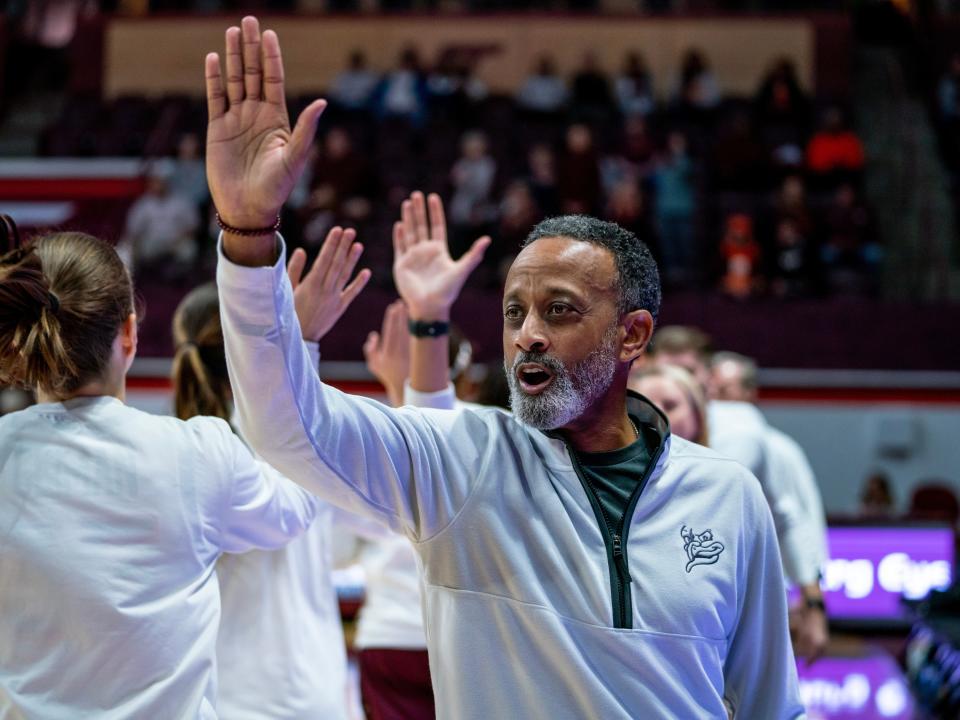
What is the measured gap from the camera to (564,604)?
2174 mm

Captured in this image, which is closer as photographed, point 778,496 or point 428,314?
point 428,314

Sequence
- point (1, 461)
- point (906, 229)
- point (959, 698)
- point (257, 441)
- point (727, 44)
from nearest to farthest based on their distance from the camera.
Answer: point (257, 441), point (1, 461), point (959, 698), point (906, 229), point (727, 44)

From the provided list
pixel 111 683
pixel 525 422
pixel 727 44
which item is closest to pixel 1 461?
pixel 111 683

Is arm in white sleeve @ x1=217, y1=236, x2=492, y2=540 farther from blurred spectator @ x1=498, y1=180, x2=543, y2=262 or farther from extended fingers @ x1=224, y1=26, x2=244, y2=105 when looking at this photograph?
blurred spectator @ x1=498, y1=180, x2=543, y2=262

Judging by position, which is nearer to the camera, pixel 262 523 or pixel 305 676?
pixel 262 523

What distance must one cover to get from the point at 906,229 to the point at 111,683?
39.6 ft

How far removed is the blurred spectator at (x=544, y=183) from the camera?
40.3ft

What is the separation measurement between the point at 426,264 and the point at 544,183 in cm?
958

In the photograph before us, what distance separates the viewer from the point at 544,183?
12.4 m

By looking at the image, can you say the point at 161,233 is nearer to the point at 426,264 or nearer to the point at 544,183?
the point at 544,183

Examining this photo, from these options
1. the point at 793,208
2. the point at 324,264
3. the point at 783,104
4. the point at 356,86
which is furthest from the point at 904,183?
the point at 324,264

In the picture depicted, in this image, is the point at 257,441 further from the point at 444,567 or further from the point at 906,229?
the point at 906,229

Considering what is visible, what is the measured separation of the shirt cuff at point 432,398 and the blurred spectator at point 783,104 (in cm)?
1187

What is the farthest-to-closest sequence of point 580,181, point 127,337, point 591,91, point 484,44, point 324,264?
point 484,44, point 591,91, point 580,181, point 324,264, point 127,337
